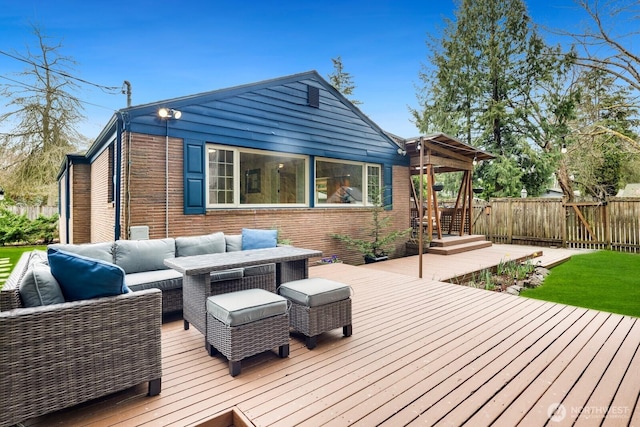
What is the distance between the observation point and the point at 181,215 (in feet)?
18.3

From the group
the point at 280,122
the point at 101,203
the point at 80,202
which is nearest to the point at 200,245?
the point at 280,122

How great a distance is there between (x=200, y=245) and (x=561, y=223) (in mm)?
11166

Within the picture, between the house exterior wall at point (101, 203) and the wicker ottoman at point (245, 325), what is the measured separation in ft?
14.0

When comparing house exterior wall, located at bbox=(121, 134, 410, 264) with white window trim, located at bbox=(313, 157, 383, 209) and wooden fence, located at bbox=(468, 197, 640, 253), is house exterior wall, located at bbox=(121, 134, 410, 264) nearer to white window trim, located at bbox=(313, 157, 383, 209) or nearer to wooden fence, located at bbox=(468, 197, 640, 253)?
white window trim, located at bbox=(313, 157, 383, 209)

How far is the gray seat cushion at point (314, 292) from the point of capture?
2926 millimetres

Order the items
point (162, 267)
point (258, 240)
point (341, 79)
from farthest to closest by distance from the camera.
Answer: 1. point (341, 79)
2. point (258, 240)
3. point (162, 267)

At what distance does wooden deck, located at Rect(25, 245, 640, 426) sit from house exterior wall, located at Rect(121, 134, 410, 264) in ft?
7.60

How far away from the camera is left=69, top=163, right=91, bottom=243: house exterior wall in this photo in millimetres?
9039

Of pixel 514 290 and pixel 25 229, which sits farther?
pixel 25 229

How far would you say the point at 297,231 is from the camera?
23.4ft

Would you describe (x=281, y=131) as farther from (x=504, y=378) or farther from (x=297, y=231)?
(x=504, y=378)

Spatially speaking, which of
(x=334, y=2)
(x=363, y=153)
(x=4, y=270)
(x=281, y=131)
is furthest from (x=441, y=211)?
(x=4, y=270)

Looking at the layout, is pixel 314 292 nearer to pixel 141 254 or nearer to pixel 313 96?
pixel 141 254

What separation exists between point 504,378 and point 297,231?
17.1ft
